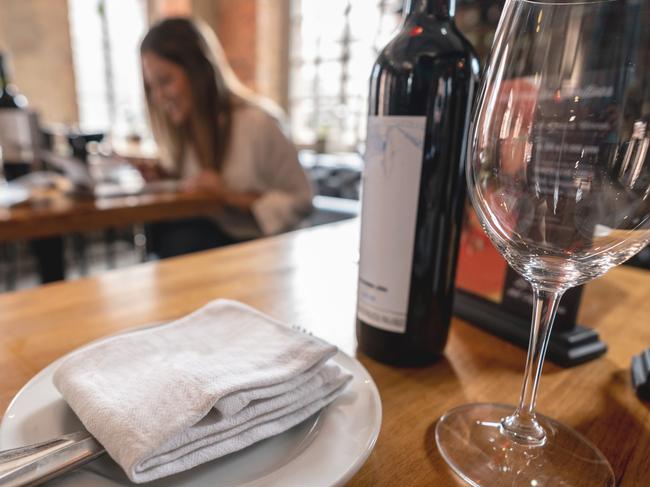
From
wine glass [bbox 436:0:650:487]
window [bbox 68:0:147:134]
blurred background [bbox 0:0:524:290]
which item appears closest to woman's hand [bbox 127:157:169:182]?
wine glass [bbox 436:0:650:487]

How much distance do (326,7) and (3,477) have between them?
4154 mm

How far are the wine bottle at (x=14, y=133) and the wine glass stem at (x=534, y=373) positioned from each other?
4.38ft

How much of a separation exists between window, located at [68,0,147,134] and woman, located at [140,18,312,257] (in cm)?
311

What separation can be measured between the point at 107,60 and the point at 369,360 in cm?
468

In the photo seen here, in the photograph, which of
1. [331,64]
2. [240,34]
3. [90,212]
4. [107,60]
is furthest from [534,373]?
[107,60]

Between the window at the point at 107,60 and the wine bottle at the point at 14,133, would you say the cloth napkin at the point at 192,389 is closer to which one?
the wine bottle at the point at 14,133

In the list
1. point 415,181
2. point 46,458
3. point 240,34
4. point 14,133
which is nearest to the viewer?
point 46,458

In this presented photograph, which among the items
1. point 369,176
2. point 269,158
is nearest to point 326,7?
point 269,158

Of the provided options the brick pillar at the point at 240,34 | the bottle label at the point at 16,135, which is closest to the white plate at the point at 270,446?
the bottle label at the point at 16,135

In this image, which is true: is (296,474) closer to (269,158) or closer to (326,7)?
(269,158)

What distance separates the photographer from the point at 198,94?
45.8 inches

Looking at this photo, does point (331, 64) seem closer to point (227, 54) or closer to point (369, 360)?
point (227, 54)

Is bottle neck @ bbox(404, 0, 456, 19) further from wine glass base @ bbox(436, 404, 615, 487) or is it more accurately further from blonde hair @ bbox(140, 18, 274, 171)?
blonde hair @ bbox(140, 18, 274, 171)

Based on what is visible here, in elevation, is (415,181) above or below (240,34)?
below
